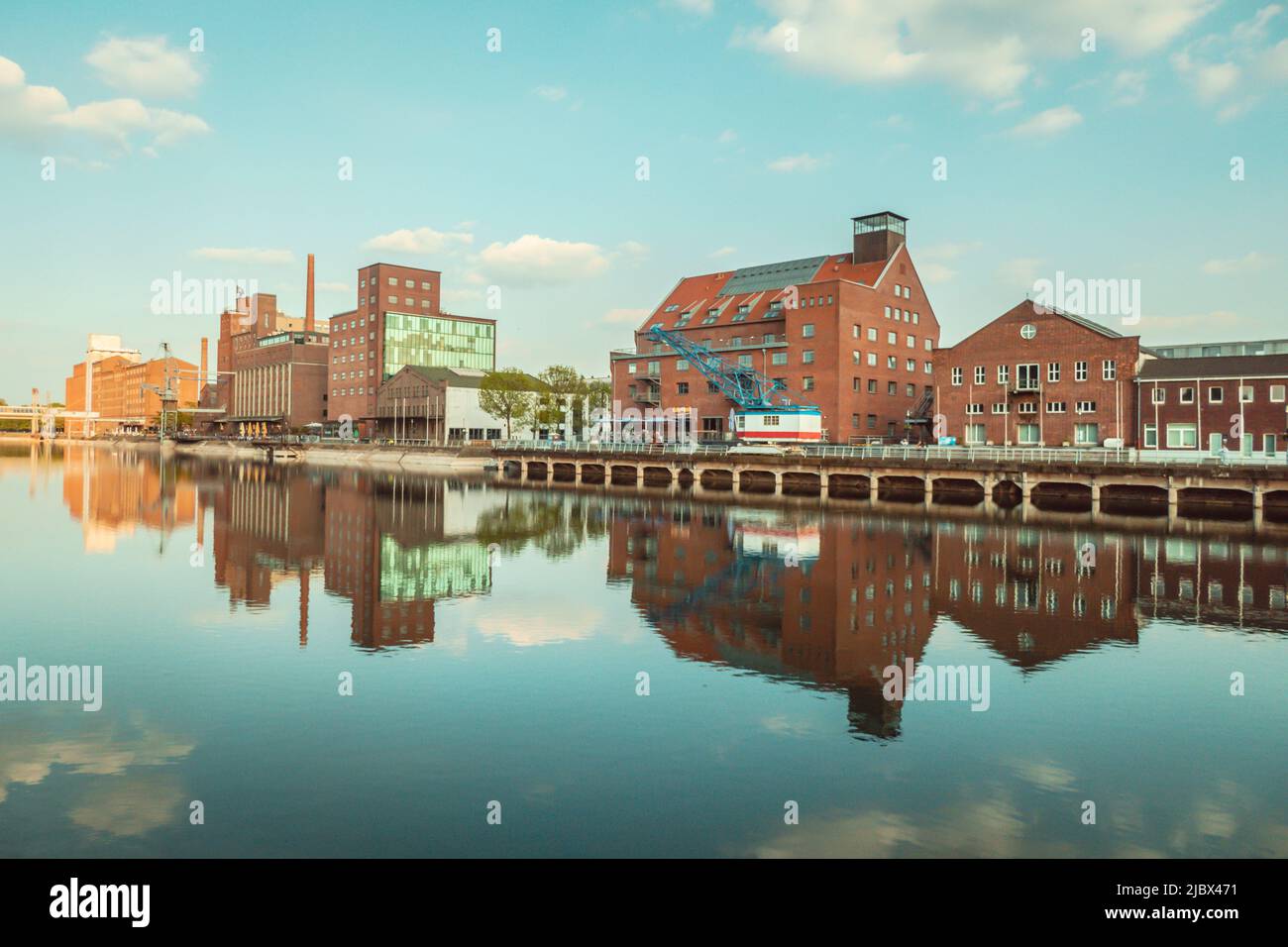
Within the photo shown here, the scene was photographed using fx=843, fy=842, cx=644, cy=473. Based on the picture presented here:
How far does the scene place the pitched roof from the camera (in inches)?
2052

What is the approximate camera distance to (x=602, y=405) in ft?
339

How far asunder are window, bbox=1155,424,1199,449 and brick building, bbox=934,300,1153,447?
224 centimetres

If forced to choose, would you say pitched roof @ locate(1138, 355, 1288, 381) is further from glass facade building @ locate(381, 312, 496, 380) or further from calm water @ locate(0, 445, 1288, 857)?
glass facade building @ locate(381, 312, 496, 380)

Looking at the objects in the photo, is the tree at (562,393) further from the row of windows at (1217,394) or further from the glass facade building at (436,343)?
the row of windows at (1217,394)

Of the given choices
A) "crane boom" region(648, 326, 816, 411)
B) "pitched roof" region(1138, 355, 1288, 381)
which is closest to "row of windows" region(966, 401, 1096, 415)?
"pitched roof" region(1138, 355, 1288, 381)

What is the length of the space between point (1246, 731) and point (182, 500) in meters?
50.7

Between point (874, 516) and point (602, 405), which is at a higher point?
point (602, 405)

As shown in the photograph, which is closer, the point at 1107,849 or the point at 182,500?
the point at 1107,849

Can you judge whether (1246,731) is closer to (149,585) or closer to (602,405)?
(149,585)

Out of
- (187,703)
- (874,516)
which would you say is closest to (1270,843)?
(187,703)

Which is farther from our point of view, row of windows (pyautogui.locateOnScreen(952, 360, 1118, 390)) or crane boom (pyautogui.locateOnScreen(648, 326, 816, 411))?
crane boom (pyautogui.locateOnScreen(648, 326, 816, 411))

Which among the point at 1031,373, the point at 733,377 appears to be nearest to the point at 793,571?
the point at 1031,373

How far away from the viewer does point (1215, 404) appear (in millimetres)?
53594
